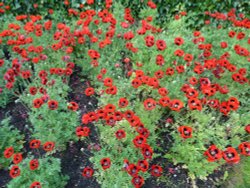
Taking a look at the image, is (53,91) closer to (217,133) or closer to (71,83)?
(71,83)

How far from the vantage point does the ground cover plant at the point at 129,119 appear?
3.25 metres

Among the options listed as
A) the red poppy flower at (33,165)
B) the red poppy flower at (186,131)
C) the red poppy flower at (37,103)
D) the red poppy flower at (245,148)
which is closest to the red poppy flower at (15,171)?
the red poppy flower at (33,165)

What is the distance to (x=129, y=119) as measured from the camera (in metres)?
3.18

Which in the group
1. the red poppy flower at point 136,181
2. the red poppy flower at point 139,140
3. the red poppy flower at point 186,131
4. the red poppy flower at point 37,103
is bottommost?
the red poppy flower at point 136,181

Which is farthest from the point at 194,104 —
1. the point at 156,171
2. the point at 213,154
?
the point at 156,171

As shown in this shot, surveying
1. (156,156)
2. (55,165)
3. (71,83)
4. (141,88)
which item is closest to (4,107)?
(71,83)

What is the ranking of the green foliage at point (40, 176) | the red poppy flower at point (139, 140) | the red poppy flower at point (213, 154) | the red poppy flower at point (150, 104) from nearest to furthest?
the red poppy flower at point (213, 154) < the red poppy flower at point (139, 140) < the green foliage at point (40, 176) < the red poppy flower at point (150, 104)

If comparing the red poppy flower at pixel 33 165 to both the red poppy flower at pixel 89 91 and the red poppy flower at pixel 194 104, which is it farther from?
the red poppy flower at pixel 194 104

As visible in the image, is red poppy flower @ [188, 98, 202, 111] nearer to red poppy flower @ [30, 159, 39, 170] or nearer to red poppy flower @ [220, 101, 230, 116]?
red poppy flower @ [220, 101, 230, 116]

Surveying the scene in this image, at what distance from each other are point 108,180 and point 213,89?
139 centimetres

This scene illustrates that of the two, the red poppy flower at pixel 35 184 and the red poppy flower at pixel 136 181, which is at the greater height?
the red poppy flower at pixel 136 181

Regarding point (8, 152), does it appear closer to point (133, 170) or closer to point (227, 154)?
point (133, 170)

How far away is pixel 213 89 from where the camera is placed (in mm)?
3412

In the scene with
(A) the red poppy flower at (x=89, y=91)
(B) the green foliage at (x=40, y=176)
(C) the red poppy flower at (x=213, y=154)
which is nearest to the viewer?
(C) the red poppy flower at (x=213, y=154)
